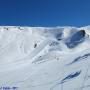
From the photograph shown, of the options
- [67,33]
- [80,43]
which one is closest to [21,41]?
[67,33]

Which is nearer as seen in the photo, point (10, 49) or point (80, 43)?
point (80, 43)

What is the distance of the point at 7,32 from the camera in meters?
85.6

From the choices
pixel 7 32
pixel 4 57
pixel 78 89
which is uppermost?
pixel 7 32

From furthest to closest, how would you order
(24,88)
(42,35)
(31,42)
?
(42,35), (31,42), (24,88)

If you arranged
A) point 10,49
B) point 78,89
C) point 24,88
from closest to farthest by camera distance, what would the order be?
point 78,89 < point 24,88 < point 10,49

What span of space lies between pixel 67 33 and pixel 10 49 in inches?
764

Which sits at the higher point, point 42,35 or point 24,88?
point 42,35

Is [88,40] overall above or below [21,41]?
below

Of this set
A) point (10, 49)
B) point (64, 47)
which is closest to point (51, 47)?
point (64, 47)

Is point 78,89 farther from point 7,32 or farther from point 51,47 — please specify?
point 7,32

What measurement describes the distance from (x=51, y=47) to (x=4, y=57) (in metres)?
13.3

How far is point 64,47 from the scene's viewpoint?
64.8m

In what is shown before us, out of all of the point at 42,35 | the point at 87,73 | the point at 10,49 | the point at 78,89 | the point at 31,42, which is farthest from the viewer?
the point at 42,35

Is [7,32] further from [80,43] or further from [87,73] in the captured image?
[87,73]
